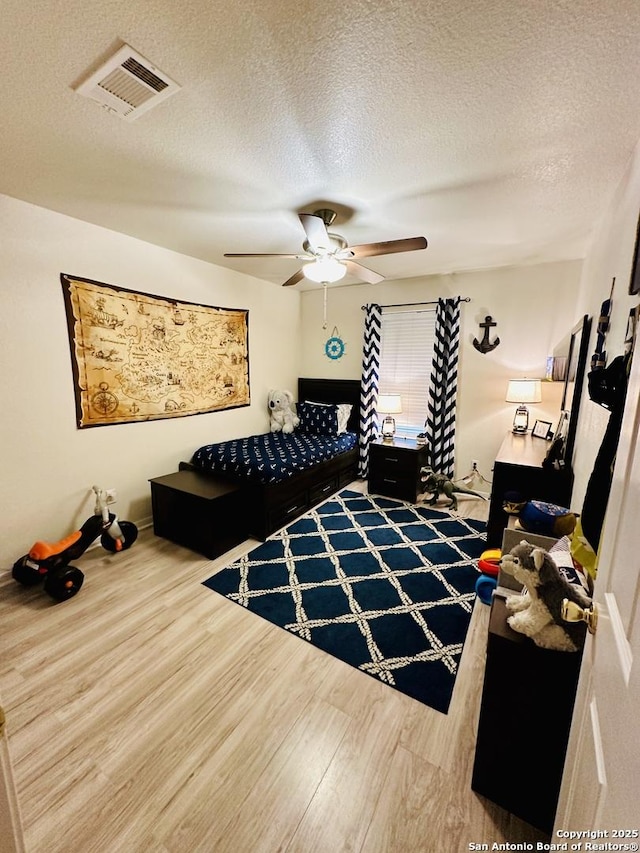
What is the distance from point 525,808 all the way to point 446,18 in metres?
2.55

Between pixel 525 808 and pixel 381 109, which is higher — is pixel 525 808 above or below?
below

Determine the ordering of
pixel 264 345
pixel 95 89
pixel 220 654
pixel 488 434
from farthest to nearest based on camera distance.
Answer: pixel 264 345
pixel 488 434
pixel 220 654
pixel 95 89

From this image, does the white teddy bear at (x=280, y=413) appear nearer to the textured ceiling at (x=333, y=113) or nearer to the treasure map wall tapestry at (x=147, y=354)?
the treasure map wall tapestry at (x=147, y=354)

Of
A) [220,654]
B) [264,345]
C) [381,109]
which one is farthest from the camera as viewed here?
[264,345]

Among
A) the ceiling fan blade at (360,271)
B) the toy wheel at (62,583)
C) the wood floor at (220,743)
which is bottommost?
the wood floor at (220,743)

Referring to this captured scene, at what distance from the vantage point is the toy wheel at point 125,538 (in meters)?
2.62

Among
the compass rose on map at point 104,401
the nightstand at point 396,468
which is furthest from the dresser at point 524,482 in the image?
the compass rose on map at point 104,401

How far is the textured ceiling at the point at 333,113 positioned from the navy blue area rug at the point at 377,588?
8.28ft

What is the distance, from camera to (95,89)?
1.29m

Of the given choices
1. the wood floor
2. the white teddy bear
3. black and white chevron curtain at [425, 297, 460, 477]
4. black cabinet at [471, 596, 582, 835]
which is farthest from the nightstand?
black cabinet at [471, 596, 582, 835]

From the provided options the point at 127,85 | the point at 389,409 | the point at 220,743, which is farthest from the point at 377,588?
the point at 127,85

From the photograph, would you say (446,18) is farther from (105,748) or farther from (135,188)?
(105,748)

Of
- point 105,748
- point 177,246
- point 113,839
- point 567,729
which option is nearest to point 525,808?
point 567,729

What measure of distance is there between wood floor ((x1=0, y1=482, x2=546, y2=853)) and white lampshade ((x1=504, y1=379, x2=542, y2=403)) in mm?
2045
